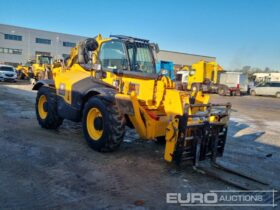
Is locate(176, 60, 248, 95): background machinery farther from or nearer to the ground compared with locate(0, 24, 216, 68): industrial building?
nearer to the ground

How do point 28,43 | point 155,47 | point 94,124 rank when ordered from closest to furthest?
point 94,124
point 155,47
point 28,43

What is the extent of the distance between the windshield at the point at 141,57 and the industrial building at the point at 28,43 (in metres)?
45.6

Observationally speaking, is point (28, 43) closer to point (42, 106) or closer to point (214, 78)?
point (214, 78)

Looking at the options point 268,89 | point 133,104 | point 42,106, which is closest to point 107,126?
point 133,104

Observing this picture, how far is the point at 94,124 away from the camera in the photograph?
5.74 meters

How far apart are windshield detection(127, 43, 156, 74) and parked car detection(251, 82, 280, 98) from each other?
85.4 feet

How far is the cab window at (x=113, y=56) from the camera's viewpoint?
571cm

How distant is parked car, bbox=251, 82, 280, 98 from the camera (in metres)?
28.3

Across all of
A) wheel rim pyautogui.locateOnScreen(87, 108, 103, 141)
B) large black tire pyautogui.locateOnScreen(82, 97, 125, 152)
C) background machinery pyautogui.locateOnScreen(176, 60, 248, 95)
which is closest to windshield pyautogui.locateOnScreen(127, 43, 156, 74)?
large black tire pyautogui.locateOnScreen(82, 97, 125, 152)

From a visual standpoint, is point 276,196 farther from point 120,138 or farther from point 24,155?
point 24,155

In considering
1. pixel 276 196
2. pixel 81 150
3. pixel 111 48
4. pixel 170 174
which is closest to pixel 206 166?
pixel 170 174

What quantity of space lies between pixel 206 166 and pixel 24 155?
3.52 m

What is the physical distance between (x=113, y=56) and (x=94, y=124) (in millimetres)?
1532

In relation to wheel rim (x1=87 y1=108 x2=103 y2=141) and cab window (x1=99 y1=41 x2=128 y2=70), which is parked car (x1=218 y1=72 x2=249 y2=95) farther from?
wheel rim (x1=87 y1=108 x2=103 y2=141)
